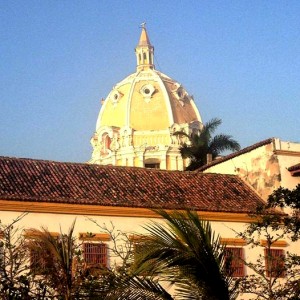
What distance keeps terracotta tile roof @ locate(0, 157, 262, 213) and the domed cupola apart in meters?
30.9

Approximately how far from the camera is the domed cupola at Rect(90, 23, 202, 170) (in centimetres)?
5753

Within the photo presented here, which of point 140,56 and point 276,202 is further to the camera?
point 140,56

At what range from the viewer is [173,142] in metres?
57.5

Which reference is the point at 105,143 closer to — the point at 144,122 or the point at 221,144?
the point at 144,122

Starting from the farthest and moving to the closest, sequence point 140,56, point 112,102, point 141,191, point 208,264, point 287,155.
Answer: point 140,56, point 112,102, point 287,155, point 141,191, point 208,264

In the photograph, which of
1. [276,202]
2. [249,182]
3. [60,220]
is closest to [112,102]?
[249,182]

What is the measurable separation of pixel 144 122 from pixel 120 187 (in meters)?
37.6

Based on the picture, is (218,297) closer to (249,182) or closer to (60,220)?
(60,220)

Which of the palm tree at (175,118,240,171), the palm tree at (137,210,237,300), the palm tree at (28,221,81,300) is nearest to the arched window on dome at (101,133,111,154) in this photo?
the palm tree at (175,118,240,171)

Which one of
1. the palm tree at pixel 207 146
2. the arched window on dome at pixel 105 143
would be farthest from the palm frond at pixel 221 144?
the arched window on dome at pixel 105 143

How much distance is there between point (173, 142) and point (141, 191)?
34471 millimetres

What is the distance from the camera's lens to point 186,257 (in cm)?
727

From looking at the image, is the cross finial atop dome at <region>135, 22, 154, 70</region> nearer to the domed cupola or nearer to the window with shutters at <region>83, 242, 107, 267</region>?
the domed cupola

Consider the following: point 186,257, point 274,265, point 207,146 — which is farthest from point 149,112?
point 186,257
